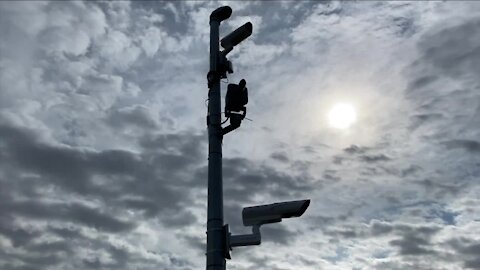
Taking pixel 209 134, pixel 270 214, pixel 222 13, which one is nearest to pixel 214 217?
pixel 270 214

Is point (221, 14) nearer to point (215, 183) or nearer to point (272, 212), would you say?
point (215, 183)

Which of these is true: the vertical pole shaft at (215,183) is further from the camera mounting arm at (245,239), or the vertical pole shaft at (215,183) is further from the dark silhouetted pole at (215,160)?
the camera mounting arm at (245,239)

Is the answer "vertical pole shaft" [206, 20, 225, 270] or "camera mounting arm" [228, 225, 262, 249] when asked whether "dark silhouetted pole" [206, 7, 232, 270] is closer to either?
"vertical pole shaft" [206, 20, 225, 270]

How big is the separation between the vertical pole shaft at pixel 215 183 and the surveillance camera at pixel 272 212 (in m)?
A: 0.46

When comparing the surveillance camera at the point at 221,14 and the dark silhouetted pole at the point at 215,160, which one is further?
the surveillance camera at the point at 221,14

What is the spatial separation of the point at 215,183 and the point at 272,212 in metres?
1.09

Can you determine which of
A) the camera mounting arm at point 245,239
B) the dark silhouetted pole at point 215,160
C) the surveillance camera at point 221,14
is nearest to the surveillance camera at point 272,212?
the camera mounting arm at point 245,239

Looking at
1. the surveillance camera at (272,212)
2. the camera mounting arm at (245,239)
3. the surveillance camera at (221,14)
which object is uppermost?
the surveillance camera at (221,14)

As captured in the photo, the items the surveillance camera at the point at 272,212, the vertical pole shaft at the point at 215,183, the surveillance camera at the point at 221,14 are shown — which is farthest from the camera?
the surveillance camera at the point at 221,14

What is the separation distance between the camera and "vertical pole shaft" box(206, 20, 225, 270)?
8.38 meters

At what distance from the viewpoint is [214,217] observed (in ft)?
28.1

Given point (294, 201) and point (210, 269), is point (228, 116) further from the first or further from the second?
point (210, 269)

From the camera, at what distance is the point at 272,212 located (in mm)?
8375

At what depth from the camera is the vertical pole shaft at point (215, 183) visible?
8.38 m
